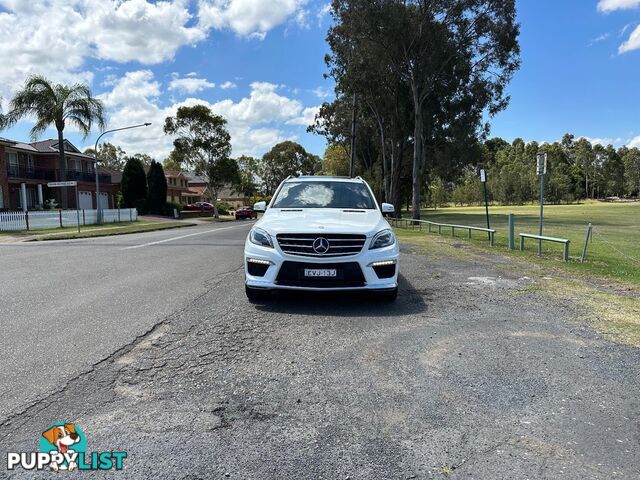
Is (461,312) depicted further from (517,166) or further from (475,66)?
(517,166)

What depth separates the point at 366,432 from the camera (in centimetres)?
291

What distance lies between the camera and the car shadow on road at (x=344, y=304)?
5.86m

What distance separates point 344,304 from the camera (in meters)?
6.27

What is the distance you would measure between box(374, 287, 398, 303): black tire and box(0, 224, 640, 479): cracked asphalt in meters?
0.14

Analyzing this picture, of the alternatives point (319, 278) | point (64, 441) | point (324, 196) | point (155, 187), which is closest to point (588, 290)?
point (324, 196)

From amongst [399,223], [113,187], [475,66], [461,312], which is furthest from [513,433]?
[113,187]

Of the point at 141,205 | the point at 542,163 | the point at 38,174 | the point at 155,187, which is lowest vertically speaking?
the point at 141,205

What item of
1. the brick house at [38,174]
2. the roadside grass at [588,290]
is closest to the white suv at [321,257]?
the roadside grass at [588,290]

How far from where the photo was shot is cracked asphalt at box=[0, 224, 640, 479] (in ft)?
8.64

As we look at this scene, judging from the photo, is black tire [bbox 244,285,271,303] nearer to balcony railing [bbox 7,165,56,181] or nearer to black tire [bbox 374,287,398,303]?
black tire [bbox 374,287,398,303]

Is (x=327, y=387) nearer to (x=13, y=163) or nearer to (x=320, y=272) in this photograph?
(x=320, y=272)

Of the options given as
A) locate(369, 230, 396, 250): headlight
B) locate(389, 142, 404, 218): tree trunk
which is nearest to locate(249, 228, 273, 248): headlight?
locate(369, 230, 396, 250): headlight

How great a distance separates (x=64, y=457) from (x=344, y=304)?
4039 millimetres

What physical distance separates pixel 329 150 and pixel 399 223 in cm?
4144
